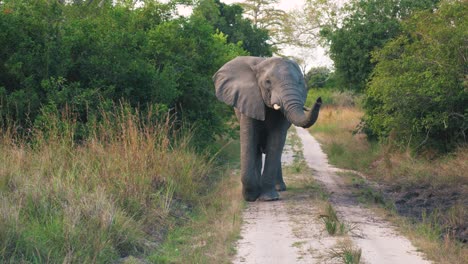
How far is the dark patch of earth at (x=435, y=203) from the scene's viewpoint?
10328mm

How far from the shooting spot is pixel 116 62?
1418cm

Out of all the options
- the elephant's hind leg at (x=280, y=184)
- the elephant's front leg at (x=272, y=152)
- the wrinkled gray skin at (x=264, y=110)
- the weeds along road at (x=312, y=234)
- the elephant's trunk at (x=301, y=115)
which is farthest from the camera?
the elephant's hind leg at (x=280, y=184)

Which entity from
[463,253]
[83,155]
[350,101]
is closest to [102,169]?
[83,155]

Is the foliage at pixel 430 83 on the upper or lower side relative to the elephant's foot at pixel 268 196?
upper

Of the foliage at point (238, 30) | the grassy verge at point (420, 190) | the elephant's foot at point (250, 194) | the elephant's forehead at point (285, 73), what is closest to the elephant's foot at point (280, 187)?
the elephant's foot at point (250, 194)

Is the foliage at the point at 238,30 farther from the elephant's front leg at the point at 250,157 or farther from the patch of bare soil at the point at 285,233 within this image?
the patch of bare soil at the point at 285,233

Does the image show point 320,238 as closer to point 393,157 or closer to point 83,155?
point 83,155

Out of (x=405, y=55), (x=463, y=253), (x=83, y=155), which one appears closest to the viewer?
(x=463, y=253)

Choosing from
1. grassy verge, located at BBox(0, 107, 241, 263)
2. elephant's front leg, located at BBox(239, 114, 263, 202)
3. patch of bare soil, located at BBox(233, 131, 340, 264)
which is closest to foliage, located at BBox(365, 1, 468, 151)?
patch of bare soil, located at BBox(233, 131, 340, 264)

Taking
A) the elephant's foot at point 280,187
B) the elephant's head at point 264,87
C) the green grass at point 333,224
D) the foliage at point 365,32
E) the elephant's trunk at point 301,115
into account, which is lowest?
the elephant's foot at point 280,187

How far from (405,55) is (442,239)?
884 centimetres

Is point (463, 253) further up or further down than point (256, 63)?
further down

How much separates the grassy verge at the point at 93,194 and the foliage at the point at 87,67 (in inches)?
22.7

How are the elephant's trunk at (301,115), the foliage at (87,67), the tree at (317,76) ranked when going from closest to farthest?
the elephant's trunk at (301,115) → the foliage at (87,67) → the tree at (317,76)
